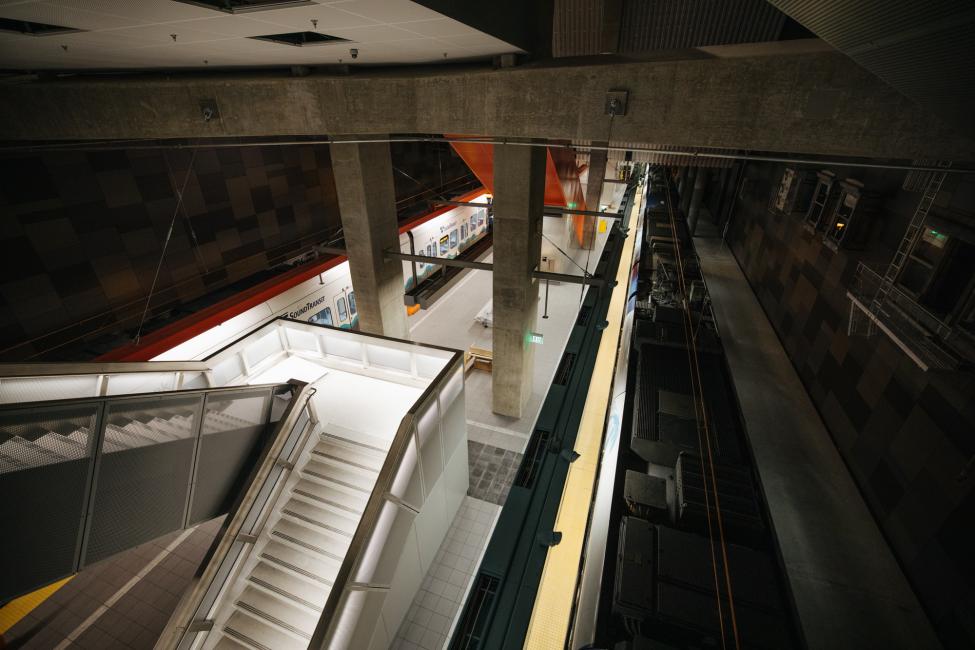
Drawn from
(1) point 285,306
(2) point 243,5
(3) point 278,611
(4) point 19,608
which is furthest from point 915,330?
(4) point 19,608

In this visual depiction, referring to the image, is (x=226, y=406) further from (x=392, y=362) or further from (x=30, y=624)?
A: (x=30, y=624)

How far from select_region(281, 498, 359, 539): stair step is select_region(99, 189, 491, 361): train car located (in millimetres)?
3814

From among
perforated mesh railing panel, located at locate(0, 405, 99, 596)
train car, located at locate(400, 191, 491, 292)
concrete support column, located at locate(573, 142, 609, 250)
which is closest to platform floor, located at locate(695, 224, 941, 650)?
perforated mesh railing panel, located at locate(0, 405, 99, 596)

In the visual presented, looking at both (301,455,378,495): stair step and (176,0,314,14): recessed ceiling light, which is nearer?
(176,0,314,14): recessed ceiling light

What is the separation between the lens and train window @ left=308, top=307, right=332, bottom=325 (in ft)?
32.6

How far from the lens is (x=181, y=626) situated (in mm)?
3574

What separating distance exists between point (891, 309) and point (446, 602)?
8.21 m

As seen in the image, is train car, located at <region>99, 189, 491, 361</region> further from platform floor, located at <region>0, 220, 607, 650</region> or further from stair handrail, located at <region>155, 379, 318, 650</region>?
stair handrail, located at <region>155, 379, 318, 650</region>

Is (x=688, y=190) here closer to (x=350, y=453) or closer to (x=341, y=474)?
(x=350, y=453)

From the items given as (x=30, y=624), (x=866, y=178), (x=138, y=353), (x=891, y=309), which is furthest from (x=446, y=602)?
(x=866, y=178)

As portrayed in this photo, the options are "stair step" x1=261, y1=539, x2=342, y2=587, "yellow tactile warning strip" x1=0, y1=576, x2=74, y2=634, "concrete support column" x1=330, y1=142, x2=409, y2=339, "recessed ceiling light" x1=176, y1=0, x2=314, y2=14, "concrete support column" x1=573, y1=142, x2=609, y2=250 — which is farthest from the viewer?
"concrete support column" x1=573, y1=142, x2=609, y2=250

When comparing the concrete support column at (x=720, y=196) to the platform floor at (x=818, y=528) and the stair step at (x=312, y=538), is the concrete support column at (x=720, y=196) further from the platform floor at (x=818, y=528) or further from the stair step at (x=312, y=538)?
the stair step at (x=312, y=538)

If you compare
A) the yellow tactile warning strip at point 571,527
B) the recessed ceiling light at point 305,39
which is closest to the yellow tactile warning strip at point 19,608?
the yellow tactile warning strip at point 571,527

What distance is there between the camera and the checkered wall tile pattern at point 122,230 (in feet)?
20.6
